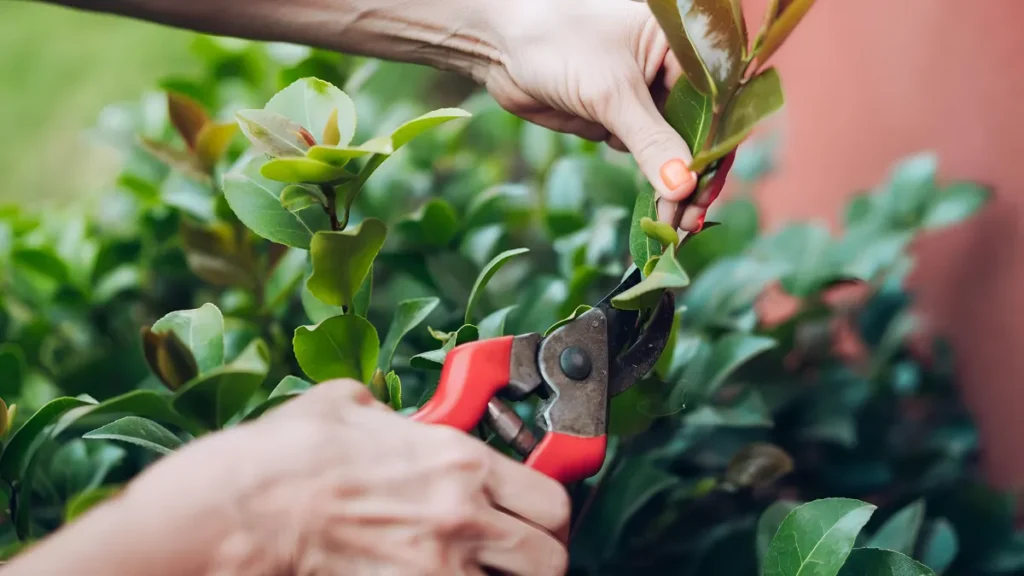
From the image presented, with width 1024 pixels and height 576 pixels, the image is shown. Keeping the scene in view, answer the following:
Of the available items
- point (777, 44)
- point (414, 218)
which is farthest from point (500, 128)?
point (777, 44)

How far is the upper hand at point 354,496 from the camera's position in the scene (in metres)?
0.51

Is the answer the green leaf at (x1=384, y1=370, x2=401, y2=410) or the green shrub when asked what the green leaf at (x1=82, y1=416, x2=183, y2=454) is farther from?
the green leaf at (x1=384, y1=370, x2=401, y2=410)

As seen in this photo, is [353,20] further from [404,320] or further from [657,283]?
[657,283]

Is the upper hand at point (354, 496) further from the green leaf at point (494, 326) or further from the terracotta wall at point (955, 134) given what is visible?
the terracotta wall at point (955, 134)

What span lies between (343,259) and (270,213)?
106 mm

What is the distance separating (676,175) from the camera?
2.09ft

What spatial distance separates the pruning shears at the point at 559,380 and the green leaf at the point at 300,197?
165mm

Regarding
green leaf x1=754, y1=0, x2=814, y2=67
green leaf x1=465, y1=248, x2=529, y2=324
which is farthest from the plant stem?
green leaf x1=754, y1=0, x2=814, y2=67

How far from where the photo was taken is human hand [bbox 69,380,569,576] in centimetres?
50

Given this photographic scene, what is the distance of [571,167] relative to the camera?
1.11 metres

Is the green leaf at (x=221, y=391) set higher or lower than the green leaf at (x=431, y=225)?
lower

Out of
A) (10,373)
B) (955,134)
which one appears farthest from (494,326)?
(955,134)

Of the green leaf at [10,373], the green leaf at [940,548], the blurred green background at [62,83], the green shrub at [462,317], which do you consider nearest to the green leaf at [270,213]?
the green shrub at [462,317]

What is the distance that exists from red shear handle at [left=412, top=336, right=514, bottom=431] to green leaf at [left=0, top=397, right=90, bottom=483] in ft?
0.97
